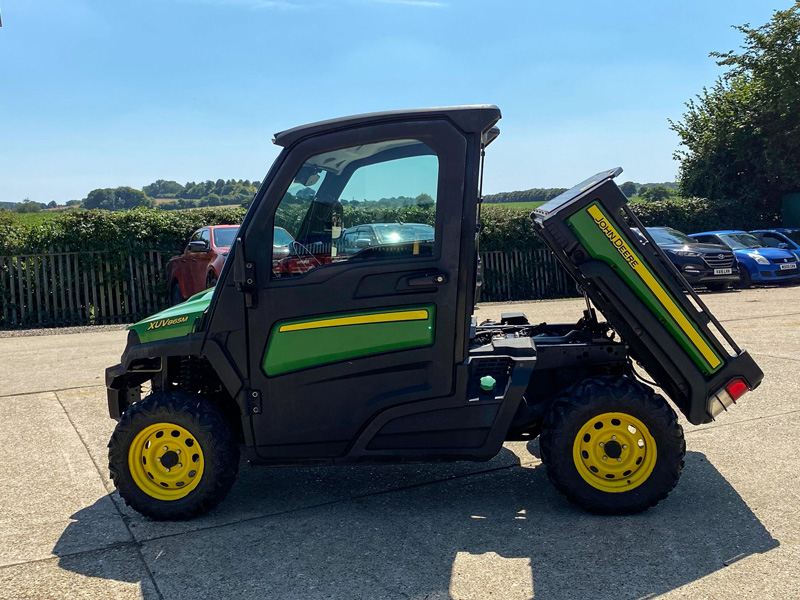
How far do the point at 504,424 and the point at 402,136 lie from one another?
1638 mm

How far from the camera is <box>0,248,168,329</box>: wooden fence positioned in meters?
14.6

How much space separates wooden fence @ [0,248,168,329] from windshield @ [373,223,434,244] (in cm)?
1229

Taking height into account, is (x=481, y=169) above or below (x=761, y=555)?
above

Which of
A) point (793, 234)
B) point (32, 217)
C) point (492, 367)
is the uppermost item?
point (32, 217)

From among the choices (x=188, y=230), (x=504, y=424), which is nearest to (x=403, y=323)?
(x=504, y=424)

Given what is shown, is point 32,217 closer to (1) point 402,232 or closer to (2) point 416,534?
(1) point 402,232

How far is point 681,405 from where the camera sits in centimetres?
422

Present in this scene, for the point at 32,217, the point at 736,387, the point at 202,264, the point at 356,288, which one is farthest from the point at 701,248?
the point at 356,288

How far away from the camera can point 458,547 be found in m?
3.73

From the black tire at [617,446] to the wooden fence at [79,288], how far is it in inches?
501

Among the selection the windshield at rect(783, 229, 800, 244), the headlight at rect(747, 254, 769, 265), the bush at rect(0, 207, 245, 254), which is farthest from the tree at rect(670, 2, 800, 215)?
the bush at rect(0, 207, 245, 254)

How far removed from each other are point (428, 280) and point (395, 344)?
39 cm

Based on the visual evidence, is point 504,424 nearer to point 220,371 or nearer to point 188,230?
point 220,371

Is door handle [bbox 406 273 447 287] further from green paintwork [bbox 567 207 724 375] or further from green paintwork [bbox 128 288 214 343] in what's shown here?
green paintwork [bbox 128 288 214 343]
